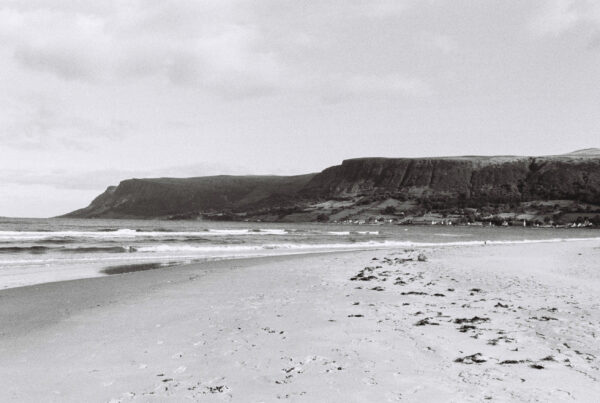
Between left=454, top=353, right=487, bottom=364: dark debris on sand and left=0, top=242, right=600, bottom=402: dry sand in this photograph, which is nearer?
left=0, top=242, right=600, bottom=402: dry sand

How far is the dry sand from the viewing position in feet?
19.4

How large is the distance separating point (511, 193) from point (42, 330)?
19162 centimetres

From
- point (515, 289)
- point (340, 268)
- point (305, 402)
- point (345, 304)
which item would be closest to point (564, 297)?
point (515, 289)

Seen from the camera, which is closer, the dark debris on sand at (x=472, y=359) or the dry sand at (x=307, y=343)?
the dry sand at (x=307, y=343)

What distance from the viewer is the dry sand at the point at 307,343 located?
19.4 ft

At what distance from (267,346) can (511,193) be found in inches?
7529

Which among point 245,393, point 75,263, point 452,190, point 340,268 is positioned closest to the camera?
point 245,393

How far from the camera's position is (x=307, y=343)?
8.01 metres

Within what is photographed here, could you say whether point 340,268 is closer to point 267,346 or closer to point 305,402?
point 267,346

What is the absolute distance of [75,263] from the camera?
1013 inches

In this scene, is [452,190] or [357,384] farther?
[452,190]

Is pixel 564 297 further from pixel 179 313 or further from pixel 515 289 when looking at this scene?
pixel 179 313

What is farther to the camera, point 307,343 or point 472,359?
point 307,343

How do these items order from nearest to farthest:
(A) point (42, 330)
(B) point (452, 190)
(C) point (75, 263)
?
(A) point (42, 330) → (C) point (75, 263) → (B) point (452, 190)
